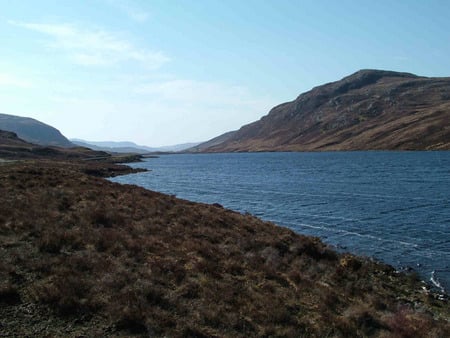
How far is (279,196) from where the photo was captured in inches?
2421

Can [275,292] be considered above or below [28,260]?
below

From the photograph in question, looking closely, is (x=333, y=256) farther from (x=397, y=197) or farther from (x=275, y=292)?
(x=397, y=197)

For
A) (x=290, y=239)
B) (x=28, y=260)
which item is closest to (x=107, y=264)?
(x=28, y=260)

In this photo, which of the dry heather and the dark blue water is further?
the dark blue water

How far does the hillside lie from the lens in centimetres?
1197

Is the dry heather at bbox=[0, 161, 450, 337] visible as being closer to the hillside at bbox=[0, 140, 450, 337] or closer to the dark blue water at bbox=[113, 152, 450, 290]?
the hillside at bbox=[0, 140, 450, 337]

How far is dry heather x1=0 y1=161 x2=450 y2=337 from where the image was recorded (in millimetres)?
11992

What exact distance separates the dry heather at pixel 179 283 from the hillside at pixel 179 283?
0.17 feet

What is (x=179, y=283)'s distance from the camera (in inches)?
610

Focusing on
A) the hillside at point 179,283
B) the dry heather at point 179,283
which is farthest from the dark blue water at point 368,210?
the hillside at point 179,283

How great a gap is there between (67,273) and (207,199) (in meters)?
46.7

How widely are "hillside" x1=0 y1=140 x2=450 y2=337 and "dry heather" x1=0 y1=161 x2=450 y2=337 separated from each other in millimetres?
53

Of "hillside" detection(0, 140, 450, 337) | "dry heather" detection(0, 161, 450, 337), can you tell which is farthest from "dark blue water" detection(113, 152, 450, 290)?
"hillside" detection(0, 140, 450, 337)

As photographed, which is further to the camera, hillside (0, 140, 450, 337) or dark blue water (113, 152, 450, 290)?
dark blue water (113, 152, 450, 290)
